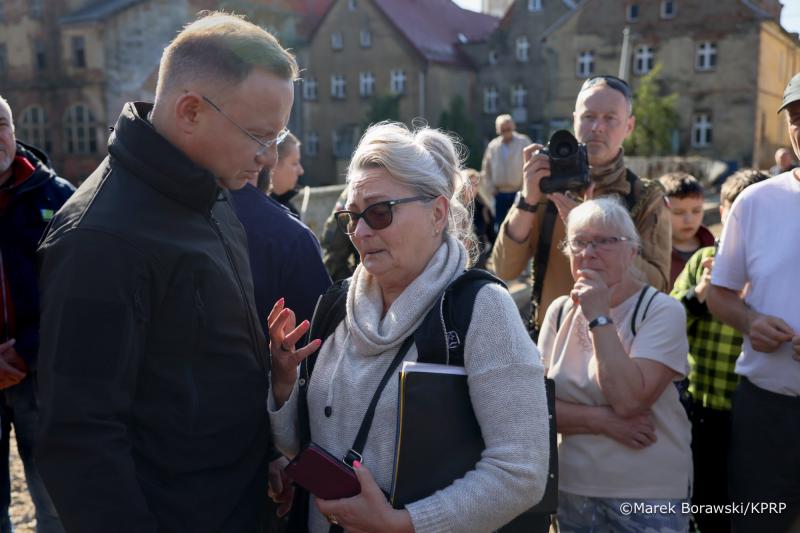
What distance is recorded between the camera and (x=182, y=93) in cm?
205

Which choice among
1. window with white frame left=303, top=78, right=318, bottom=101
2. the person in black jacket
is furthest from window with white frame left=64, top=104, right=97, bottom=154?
the person in black jacket

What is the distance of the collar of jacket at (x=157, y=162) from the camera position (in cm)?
201

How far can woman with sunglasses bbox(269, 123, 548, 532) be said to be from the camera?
1.99 meters

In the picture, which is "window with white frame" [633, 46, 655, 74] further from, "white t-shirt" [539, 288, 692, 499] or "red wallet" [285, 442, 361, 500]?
"red wallet" [285, 442, 361, 500]

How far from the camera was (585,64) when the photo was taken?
118 feet

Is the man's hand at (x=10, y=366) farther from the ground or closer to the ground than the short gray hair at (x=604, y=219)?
closer to the ground

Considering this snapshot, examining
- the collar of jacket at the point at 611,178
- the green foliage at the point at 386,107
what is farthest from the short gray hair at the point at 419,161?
the green foliage at the point at 386,107

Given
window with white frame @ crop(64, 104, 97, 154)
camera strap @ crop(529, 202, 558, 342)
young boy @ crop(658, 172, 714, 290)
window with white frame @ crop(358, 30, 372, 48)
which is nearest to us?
camera strap @ crop(529, 202, 558, 342)

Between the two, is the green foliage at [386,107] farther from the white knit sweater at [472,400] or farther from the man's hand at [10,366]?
the white knit sweater at [472,400]

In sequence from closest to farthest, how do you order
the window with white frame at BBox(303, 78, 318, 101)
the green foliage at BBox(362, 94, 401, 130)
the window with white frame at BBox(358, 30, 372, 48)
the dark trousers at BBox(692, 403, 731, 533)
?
1. the dark trousers at BBox(692, 403, 731, 533)
2. the green foliage at BBox(362, 94, 401, 130)
3. the window with white frame at BBox(358, 30, 372, 48)
4. the window with white frame at BBox(303, 78, 318, 101)

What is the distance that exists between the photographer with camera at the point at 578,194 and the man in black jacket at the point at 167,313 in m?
1.71

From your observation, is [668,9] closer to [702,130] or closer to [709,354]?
[702,130]

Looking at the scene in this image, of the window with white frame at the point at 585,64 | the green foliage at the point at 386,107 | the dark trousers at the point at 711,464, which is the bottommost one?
the dark trousers at the point at 711,464

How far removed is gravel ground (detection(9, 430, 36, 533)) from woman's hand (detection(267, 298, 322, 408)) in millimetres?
2654
